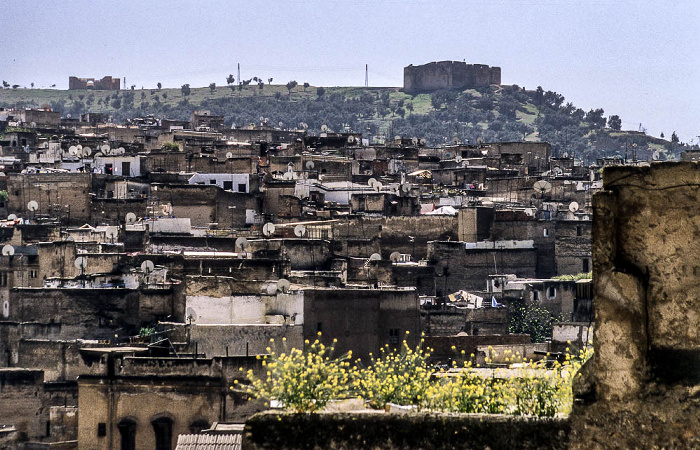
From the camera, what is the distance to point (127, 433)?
30859 millimetres

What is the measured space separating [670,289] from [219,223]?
46.2 metres

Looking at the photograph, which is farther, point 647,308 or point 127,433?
point 127,433

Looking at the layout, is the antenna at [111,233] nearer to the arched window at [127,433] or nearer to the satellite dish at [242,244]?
the satellite dish at [242,244]

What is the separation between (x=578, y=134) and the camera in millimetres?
137625

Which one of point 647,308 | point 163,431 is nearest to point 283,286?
point 163,431

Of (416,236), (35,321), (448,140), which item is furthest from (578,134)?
(35,321)

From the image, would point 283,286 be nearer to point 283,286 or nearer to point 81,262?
point 283,286

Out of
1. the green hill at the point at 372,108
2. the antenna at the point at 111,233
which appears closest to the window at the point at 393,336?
the antenna at the point at 111,233

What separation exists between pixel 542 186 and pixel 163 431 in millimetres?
35271

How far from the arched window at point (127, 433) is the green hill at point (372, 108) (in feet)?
346

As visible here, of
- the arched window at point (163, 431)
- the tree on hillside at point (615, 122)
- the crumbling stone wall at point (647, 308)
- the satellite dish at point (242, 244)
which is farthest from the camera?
the tree on hillside at point (615, 122)

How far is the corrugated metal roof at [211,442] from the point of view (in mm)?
24375

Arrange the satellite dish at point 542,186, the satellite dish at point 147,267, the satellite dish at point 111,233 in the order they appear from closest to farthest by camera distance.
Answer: the satellite dish at point 147,267
the satellite dish at point 111,233
the satellite dish at point 542,186

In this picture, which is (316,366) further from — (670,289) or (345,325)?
(345,325)
